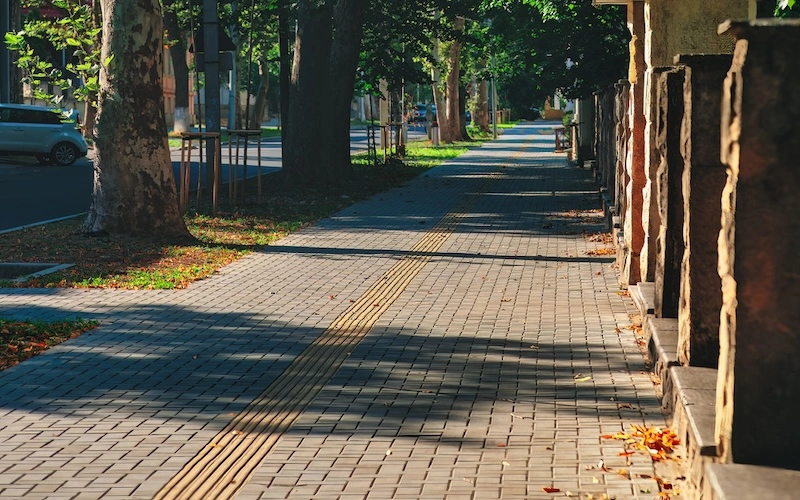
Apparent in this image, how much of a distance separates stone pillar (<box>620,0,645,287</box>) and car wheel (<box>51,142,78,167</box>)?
26.8 m

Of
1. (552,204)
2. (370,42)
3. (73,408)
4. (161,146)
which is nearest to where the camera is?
(73,408)

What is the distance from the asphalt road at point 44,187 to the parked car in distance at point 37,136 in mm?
408

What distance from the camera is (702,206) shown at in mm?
6680

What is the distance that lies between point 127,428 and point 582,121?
95.2 feet

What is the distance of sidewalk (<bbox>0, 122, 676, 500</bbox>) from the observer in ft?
19.7

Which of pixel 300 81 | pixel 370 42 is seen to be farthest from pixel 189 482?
pixel 370 42

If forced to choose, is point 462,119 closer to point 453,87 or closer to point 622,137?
point 453,87

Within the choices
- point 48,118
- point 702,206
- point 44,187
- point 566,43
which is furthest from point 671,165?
point 48,118

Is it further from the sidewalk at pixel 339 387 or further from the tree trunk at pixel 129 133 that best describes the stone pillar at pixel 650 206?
the tree trunk at pixel 129 133

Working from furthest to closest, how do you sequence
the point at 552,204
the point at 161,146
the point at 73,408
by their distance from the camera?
1. the point at 552,204
2. the point at 161,146
3. the point at 73,408

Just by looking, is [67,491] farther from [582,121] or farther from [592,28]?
[582,121]

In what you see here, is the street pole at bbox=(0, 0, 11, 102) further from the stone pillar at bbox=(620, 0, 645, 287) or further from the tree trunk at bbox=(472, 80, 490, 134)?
the stone pillar at bbox=(620, 0, 645, 287)

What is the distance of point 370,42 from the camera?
34.0m

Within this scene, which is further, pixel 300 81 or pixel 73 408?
pixel 300 81
